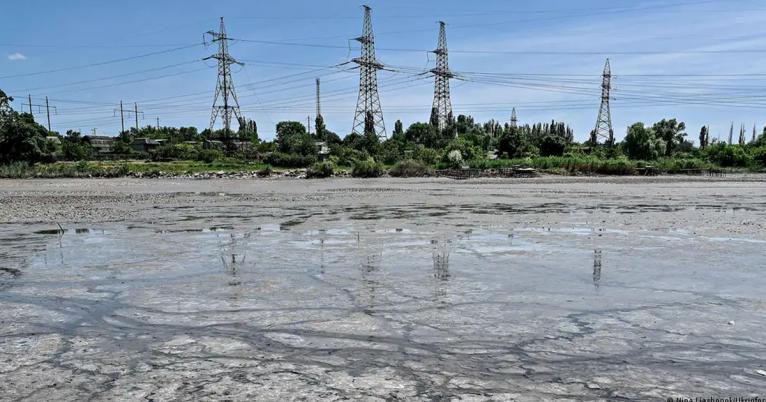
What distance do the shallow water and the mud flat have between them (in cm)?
2

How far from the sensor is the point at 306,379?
162 inches

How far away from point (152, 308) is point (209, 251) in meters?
3.97

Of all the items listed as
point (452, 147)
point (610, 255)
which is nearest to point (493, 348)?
point (610, 255)

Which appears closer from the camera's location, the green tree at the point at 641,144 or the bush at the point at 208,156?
the bush at the point at 208,156

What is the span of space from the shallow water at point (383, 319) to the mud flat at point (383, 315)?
0.02m

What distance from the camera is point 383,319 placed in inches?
226

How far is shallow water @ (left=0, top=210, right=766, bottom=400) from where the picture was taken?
161 inches

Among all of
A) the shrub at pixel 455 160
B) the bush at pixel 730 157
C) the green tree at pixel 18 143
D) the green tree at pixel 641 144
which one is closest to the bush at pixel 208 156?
the green tree at pixel 18 143

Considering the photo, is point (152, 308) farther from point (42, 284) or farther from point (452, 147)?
point (452, 147)

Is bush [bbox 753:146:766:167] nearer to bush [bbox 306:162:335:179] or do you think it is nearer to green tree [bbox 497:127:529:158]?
green tree [bbox 497:127:529:158]

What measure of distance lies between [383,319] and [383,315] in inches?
5.9

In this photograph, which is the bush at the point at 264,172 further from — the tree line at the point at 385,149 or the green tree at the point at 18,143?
the green tree at the point at 18,143

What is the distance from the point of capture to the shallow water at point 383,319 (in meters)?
4.09

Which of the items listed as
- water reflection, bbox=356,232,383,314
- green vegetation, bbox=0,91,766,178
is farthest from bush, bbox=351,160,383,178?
water reflection, bbox=356,232,383,314
